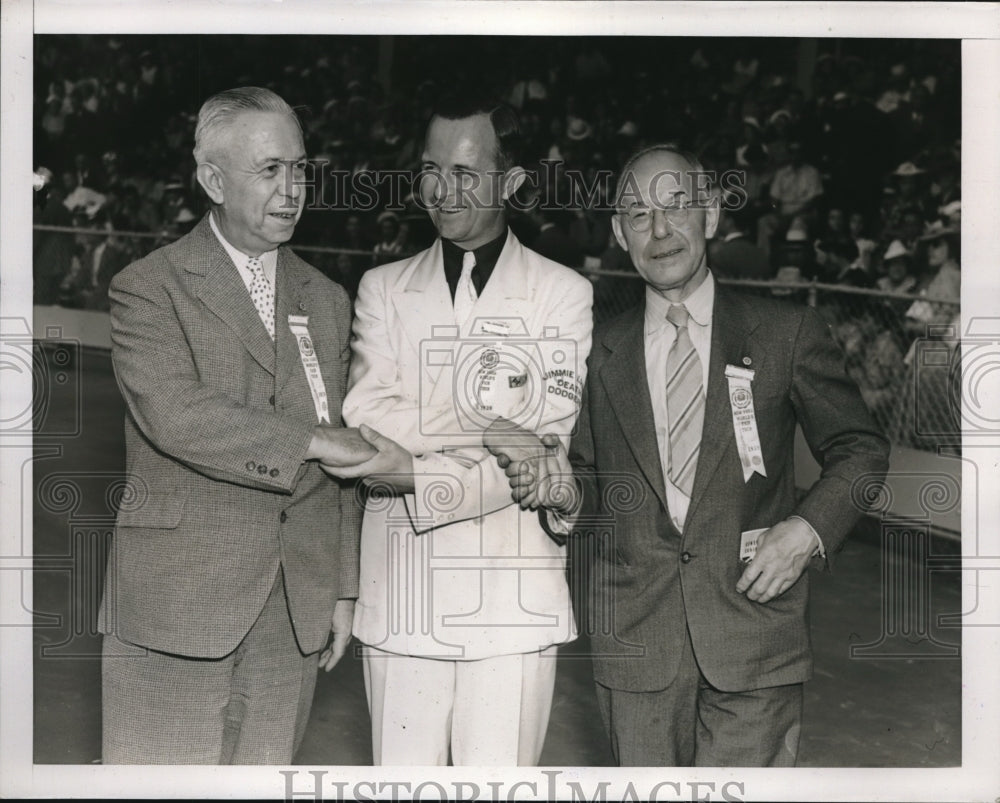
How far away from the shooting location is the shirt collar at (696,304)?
364 centimetres

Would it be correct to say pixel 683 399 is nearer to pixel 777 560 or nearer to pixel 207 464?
pixel 777 560

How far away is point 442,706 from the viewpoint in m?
3.65

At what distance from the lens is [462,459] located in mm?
3646

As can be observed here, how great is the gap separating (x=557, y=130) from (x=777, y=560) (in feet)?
5.69

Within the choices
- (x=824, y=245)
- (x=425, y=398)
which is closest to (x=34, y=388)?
(x=425, y=398)

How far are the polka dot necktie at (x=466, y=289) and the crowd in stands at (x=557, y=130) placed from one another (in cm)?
16

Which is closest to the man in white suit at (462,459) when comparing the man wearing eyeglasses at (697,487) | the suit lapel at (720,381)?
the man wearing eyeglasses at (697,487)

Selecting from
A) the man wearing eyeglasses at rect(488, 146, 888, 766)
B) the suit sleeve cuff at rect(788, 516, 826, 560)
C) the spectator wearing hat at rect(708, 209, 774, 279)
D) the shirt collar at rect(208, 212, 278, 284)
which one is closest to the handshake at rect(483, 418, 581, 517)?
the man wearing eyeglasses at rect(488, 146, 888, 766)

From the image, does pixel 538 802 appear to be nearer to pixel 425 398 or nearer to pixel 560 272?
pixel 425 398

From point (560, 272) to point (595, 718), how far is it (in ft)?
5.09

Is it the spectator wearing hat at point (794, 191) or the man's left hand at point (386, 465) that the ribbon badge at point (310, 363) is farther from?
the spectator wearing hat at point (794, 191)

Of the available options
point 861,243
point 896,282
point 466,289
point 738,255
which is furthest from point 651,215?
point 896,282

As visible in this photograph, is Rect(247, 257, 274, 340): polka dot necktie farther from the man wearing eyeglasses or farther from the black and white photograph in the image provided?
the man wearing eyeglasses

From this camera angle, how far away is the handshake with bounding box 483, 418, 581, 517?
3.62 m
